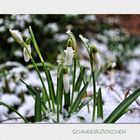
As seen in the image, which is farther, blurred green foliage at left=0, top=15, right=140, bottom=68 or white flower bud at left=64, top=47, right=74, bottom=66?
blurred green foliage at left=0, top=15, right=140, bottom=68

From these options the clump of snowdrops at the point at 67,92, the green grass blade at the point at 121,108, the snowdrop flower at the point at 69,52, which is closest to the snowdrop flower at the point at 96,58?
the clump of snowdrops at the point at 67,92

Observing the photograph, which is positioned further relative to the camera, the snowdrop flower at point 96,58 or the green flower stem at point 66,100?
the green flower stem at point 66,100

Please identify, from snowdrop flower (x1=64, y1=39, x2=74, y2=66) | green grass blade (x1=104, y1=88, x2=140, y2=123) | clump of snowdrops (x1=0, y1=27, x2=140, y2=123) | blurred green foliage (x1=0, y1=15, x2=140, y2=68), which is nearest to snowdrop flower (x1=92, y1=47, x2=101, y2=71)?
clump of snowdrops (x1=0, y1=27, x2=140, y2=123)

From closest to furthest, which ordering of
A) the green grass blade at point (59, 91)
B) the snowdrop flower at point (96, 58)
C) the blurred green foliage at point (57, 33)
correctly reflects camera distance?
the snowdrop flower at point (96, 58) → the green grass blade at point (59, 91) → the blurred green foliage at point (57, 33)

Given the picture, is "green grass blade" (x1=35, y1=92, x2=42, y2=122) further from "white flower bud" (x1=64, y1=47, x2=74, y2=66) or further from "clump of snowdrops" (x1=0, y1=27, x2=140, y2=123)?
"white flower bud" (x1=64, y1=47, x2=74, y2=66)

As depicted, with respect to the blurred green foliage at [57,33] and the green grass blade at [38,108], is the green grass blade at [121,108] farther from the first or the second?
the blurred green foliage at [57,33]

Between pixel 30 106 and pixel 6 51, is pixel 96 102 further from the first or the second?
pixel 6 51
